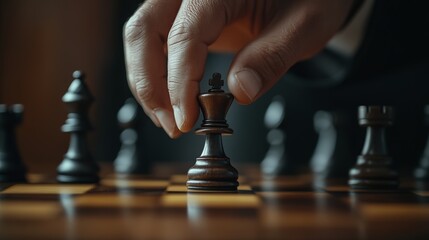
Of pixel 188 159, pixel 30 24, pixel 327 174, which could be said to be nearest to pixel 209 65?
pixel 188 159

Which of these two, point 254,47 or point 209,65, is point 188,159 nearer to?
point 209,65

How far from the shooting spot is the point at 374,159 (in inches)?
54.8

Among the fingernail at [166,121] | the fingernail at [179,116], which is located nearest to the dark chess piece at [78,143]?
the fingernail at [166,121]

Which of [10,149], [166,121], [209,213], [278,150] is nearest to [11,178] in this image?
[10,149]

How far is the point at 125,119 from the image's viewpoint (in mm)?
2258

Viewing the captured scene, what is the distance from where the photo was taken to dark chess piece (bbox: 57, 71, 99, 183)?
1542mm

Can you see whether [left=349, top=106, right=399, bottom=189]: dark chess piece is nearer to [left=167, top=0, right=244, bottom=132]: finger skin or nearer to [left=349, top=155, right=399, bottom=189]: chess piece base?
[left=349, top=155, right=399, bottom=189]: chess piece base

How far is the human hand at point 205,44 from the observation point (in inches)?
52.1

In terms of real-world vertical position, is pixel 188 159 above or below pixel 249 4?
below

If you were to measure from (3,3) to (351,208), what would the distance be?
10.4 ft

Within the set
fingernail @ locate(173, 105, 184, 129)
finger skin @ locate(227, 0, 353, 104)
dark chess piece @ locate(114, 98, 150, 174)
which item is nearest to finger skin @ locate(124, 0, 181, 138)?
fingernail @ locate(173, 105, 184, 129)

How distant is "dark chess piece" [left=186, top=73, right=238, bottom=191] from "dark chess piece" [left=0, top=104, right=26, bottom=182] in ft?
1.71

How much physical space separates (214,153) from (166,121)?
229 mm

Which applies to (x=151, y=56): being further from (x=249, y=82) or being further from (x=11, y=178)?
(x=11, y=178)
